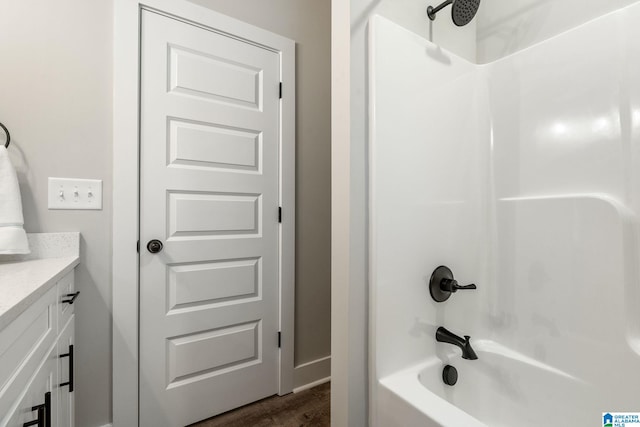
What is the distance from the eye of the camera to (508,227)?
4.33 ft

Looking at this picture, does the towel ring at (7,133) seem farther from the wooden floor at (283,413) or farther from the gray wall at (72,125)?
the wooden floor at (283,413)

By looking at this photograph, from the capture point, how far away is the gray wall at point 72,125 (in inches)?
48.5

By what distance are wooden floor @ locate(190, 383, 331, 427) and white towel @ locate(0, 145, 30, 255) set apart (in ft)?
3.98

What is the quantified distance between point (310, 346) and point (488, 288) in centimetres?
117

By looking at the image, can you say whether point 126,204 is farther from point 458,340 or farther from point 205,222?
point 458,340

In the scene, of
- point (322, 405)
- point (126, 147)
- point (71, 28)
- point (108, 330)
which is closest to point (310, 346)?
point (322, 405)

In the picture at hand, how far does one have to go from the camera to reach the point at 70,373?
1104mm

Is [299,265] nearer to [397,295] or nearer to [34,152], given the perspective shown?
[397,295]

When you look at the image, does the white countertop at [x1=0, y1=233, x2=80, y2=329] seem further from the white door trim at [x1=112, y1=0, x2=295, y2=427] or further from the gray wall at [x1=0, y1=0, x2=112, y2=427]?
the white door trim at [x1=112, y1=0, x2=295, y2=427]

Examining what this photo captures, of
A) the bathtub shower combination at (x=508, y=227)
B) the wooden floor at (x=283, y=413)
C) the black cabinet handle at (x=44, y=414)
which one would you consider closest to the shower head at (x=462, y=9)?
the bathtub shower combination at (x=508, y=227)

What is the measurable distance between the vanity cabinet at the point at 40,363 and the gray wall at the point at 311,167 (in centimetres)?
115

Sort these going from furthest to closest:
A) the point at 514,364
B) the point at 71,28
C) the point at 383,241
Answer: the point at 71,28 → the point at 514,364 → the point at 383,241

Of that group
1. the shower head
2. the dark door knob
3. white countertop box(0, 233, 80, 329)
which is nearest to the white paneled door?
the dark door knob

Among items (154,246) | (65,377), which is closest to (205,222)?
(154,246)
